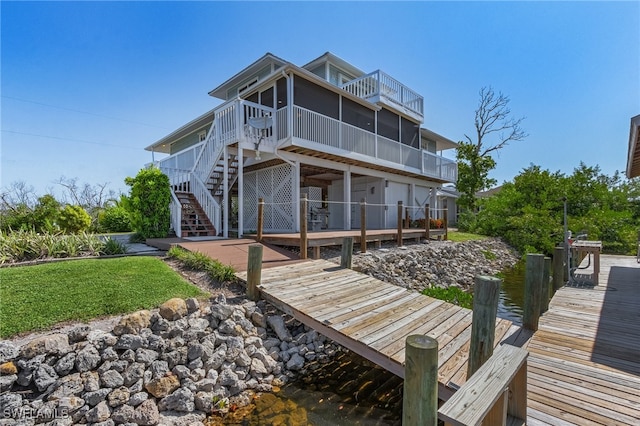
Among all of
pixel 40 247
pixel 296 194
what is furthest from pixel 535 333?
pixel 40 247

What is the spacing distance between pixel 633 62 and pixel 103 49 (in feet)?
54.0

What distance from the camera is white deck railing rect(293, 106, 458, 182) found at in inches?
379

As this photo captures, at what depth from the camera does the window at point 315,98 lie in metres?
10.1

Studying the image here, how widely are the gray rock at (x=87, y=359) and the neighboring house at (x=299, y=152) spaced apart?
181 inches

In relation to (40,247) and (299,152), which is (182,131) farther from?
(40,247)

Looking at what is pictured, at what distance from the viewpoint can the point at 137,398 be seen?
2.86 metres

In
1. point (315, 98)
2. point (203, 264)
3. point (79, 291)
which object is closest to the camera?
point (79, 291)

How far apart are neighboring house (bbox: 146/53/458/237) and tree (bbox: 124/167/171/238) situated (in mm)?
416

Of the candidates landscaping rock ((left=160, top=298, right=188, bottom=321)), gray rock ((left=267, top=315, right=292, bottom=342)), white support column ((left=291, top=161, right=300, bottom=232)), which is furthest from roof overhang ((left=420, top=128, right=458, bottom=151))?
landscaping rock ((left=160, top=298, right=188, bottom=321))

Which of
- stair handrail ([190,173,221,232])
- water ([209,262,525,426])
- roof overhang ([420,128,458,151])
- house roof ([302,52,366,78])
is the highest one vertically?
house roof ([302,52,366,78])

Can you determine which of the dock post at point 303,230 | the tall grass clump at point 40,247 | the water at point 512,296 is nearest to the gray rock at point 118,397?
the dock post at point 303,230

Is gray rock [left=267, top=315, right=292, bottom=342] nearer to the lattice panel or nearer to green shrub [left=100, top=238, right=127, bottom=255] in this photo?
green shrub [left=100, top=238, right=127, bottom=255]

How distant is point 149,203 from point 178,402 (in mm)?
7754

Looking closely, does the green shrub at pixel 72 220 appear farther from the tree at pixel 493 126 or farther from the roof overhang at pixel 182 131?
the tree at pixel 493 126
